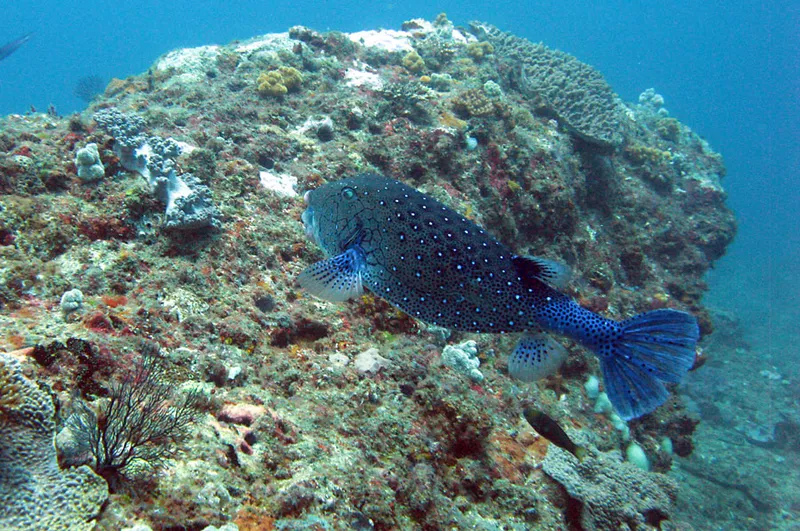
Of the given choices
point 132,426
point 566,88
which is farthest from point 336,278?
point 566,88

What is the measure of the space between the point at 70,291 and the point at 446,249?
11.4 feet

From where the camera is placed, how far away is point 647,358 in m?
3.08

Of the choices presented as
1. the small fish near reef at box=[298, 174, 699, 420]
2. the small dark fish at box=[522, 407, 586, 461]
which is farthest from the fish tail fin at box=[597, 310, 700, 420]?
the small dark fish at box=[522, 407, 586, 461]

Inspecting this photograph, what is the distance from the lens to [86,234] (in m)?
4.50

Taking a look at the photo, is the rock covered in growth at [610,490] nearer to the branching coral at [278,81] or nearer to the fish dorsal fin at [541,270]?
the fish dorsal fin at [541,270]

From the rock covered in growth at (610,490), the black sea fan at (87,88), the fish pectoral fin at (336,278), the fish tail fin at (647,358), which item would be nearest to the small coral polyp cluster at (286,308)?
the rock covered in growth at (610,490)

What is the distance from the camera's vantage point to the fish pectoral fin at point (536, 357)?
343 cm

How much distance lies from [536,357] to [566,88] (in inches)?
459

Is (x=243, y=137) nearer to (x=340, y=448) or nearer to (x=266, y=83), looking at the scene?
(x=266, y=83)

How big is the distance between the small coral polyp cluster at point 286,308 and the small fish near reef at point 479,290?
1.31m

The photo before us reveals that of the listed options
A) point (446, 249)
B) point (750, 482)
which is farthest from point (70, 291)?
point (750, 482)

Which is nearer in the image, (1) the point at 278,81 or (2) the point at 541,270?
(2) the point at 541,270

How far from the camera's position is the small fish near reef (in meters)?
3.10

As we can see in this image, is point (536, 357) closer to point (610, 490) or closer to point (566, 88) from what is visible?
point (610, 490)
